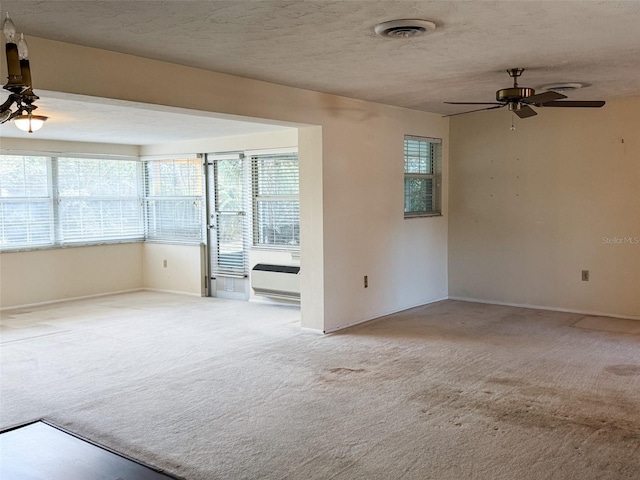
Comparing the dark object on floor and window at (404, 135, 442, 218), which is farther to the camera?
window at (404, 135, 442, 218)

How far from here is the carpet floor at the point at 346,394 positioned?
2.87m

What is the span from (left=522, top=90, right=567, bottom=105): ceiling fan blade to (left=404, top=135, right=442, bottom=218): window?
2.26 meters

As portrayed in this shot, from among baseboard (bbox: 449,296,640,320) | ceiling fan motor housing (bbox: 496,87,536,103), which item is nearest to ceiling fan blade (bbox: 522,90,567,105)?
ceiling fan motor housing (bbox: 496,87,536,103)

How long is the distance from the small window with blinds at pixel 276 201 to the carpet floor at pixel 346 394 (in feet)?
4.24

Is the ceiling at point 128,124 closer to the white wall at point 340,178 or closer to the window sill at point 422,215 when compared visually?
the white wall at point 340,178

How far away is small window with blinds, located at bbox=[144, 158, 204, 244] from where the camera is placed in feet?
26.4

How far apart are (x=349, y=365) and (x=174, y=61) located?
8.53 feet

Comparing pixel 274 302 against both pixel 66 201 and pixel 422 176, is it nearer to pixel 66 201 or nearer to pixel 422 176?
pixel 422 176

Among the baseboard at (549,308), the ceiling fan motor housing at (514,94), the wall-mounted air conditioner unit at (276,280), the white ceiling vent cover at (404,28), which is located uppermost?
the white ceiling vent cover at (404,28)

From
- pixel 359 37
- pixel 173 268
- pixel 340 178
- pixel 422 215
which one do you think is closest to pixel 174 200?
pixel 173 268

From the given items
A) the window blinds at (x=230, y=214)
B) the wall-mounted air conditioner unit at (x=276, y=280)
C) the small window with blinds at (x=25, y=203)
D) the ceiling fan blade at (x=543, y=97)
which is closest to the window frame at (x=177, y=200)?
the window blinds at (x=230, y=214)

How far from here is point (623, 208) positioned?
598 centimetres

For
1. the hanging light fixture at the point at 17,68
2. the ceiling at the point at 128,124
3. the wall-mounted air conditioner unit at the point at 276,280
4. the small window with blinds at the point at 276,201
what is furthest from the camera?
the small window with blinds at the point at 276,201

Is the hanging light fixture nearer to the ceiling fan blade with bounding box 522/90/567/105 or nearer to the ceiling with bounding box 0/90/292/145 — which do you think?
the ceiling with bounding box 0/90/292/145
